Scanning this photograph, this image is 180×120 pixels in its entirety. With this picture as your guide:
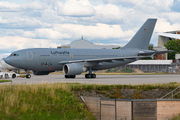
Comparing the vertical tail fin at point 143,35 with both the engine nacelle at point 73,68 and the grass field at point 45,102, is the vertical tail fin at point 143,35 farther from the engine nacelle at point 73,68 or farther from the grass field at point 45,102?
the grass field at point 45,102

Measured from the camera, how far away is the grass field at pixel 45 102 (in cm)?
1778

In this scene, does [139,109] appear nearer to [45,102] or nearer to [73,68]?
[45,102]

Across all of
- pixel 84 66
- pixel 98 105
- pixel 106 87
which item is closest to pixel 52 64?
pixel 84 66

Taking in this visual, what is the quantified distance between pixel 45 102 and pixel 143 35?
32751mm

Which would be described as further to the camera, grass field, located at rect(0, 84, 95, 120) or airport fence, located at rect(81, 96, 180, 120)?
airport fence, located at rect(81, 96, 180, 120)

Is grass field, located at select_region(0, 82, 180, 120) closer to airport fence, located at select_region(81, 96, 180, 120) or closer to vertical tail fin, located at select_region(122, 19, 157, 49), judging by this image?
airport fence, located at select_region(81, 96, 180, 120)

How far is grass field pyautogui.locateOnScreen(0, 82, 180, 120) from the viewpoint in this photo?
1778 cm

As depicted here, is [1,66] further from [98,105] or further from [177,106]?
[177,106]

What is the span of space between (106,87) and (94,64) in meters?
17.7

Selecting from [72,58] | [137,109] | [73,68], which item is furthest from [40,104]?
[72,58]

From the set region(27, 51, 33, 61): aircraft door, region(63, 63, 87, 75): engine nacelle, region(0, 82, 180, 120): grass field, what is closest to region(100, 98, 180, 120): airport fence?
region(0, 82, 180, 120): grass field

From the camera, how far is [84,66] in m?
40.6

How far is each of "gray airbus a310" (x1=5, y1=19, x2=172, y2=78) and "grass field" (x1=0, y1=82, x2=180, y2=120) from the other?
1509cm

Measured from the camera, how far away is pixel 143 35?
48688mm
